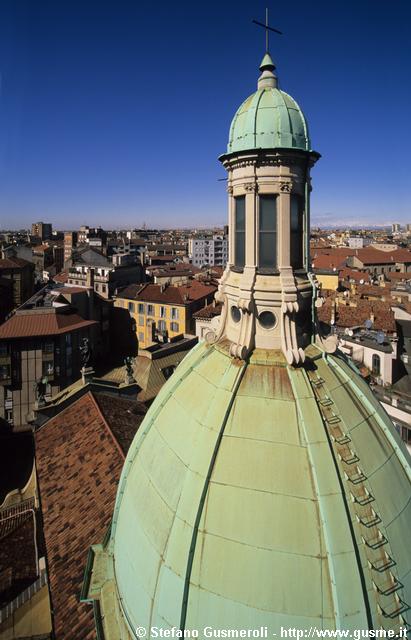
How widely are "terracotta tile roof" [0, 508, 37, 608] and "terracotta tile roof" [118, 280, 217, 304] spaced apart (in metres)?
42.6

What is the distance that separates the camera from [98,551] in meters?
9.42

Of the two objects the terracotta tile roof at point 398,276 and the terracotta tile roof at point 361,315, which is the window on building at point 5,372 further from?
the terracotta tile roof at point 398,276

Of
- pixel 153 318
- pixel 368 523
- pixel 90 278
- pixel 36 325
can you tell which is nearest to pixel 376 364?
pixel 368 523

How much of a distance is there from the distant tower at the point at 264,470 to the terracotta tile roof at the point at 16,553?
7.35 m

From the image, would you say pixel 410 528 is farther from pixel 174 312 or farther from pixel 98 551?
pixel 174 312

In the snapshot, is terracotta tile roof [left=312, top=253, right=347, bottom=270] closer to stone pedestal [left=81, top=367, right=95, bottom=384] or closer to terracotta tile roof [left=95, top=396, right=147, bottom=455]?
stone pedestal [left=81, top=367, right=95, bottom=384]

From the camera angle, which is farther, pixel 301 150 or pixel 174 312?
pixel 174 312

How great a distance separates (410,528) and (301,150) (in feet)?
22.5

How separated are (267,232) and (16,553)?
1569 cm

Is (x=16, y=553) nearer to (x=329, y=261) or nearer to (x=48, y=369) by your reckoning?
(x=48, y=369)

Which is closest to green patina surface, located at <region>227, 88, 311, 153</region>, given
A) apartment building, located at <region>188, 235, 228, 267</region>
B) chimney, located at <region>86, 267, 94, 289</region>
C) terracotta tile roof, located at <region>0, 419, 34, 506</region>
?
terracotta tile roof, located at <region>0, 419, 34, 506</region>

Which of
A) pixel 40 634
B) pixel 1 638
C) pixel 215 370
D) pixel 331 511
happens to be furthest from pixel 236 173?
pixel 1 638

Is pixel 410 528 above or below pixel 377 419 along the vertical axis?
below

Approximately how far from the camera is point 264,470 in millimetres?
6355
